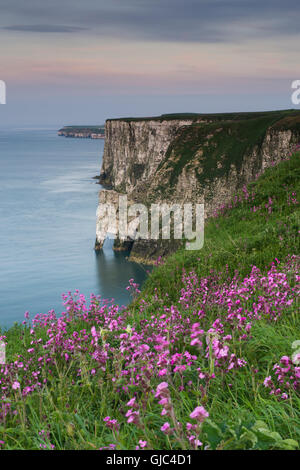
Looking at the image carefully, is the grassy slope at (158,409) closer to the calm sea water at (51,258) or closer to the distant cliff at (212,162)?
the calm sea water at (51,258)

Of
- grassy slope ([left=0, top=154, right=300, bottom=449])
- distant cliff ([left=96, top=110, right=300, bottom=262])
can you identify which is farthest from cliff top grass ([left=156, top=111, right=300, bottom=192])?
grassy slope ([left=0, top=154, right=300, bottom=449])

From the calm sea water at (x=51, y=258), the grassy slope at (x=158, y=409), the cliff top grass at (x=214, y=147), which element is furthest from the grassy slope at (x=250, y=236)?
the cliff top grass at (x=214, y=147)

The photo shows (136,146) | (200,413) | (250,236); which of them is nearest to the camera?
(200,413)

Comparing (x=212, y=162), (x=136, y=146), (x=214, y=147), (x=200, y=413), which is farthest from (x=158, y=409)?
(x=136, y=146)

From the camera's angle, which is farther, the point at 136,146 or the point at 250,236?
the point at 136,146

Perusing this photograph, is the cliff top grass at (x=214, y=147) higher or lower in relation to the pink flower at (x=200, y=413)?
higher

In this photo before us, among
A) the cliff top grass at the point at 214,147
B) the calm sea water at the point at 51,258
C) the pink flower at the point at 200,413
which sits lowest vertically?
the calm sea water at the point at 51,258

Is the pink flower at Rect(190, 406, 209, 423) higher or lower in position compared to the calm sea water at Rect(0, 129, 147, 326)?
higher

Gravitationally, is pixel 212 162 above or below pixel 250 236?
above

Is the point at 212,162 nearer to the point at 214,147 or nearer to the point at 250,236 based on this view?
the point at 214,147

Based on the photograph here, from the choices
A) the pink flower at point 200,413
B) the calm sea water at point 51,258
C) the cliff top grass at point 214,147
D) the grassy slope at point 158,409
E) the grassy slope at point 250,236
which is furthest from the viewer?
the cliff top grass at point 214,147

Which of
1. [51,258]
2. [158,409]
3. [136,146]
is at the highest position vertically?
[136,146]

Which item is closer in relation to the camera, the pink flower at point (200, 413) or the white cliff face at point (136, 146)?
the pink flower at point (200, 413)

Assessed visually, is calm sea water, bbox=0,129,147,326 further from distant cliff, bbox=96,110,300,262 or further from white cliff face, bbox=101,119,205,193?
white cliff face, bbox=101,119,205,193
